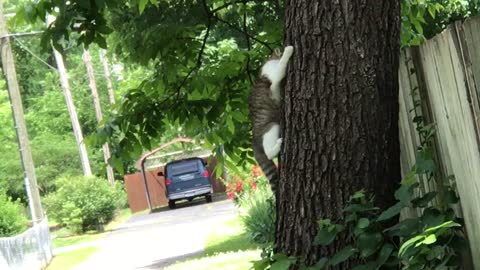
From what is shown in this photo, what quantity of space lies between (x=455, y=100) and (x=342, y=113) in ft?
1.82

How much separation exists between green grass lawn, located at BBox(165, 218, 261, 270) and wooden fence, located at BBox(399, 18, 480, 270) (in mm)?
5865

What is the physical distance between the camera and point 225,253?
13.1 meters

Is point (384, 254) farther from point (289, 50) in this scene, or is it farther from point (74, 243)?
point (74, 243)

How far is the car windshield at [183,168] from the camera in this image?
99.7 feet

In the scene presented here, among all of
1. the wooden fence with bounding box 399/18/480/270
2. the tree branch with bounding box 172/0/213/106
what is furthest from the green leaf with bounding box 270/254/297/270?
the tree branch with bounding box 172/0/213/106

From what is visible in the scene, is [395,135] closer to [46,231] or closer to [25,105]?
[46,231]

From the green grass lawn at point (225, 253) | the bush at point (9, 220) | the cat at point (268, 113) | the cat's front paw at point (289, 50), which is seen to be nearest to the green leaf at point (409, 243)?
the cat's front paw at point (289, 50)

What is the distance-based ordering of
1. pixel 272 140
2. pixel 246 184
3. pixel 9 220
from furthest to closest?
1. pixel 9 220
2. pixel 246 184
3. pixel 272 140

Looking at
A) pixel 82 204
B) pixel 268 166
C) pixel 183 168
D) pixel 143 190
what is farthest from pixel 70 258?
pixel 143 190

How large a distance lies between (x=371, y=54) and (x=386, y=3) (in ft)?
→ 0.79

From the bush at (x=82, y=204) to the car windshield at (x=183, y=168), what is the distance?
2.96 m

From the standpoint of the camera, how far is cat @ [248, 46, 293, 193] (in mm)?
3881

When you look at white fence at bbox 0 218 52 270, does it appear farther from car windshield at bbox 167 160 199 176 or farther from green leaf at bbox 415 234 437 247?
green leaf at bbox 415 234 437 247

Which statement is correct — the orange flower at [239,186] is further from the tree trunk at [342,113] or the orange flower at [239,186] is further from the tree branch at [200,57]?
the tree trunk at [342,113]
